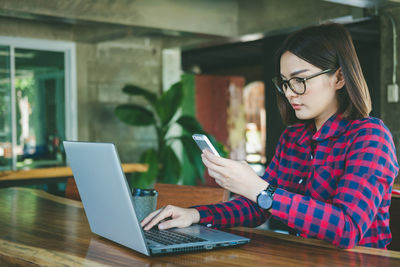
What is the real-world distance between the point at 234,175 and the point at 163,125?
5.84m

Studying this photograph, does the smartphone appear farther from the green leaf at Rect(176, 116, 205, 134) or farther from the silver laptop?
the green leaf at Rect(176, 116, 205, 134)

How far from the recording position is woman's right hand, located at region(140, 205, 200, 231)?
5.09 ft

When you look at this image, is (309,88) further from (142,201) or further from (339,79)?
(142,201)

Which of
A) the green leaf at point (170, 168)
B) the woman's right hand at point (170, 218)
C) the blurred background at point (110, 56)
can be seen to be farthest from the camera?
the green leaf at point (170, 168)

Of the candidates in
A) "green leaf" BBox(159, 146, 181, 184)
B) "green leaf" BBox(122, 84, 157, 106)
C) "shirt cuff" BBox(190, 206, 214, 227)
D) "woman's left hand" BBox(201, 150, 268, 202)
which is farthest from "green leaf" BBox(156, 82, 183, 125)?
"woman's left hand" BBox(201, 150, 268, 202)

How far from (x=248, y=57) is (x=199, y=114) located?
3408 mm

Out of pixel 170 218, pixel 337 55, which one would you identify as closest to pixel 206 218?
pixel 170 218

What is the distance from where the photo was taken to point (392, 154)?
1501 millimetres

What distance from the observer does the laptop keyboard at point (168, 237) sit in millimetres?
1377

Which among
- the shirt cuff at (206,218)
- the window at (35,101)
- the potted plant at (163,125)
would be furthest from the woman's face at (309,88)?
the window at (35,101)

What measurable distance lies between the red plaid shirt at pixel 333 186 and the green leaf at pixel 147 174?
15.7ft

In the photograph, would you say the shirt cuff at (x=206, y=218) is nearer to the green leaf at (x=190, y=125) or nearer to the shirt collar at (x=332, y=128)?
the shirt collar at (x=332, y=128)

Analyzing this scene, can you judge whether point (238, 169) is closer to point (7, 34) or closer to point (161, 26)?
point (161, 26)

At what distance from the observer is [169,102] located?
7016mm
